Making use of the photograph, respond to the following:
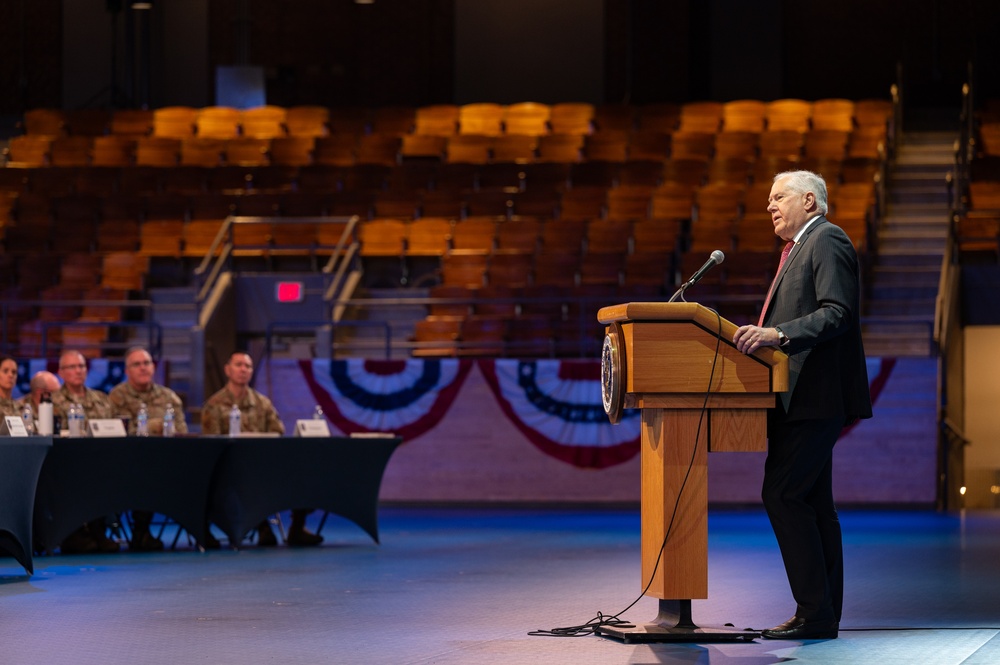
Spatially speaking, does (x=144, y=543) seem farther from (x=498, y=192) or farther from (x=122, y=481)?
Answer: (x=498, y=192)

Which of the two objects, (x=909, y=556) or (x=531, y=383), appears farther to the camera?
(x=531, y=383)

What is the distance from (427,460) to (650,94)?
934 cm

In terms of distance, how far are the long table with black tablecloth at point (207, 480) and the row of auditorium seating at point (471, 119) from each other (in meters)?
10.1

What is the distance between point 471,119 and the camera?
19672 mm

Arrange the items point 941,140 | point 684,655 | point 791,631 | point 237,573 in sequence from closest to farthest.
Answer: point 684,655 → point 791,631 → point 237,573 → point 941,140

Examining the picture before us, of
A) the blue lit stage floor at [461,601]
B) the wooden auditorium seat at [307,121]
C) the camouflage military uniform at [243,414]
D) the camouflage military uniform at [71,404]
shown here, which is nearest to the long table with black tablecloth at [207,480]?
the blue lit stage floor at [461,601]

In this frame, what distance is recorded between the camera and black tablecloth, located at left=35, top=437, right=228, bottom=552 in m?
8.59

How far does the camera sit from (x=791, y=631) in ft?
16.1

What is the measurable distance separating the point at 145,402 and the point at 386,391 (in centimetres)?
403

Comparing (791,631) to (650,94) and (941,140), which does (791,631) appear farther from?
(650,94)

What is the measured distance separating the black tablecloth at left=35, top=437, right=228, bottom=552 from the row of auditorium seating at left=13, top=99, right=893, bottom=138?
419 inches

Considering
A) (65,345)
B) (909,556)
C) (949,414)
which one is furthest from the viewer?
(65,345)

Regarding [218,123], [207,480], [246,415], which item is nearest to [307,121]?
[218,123]

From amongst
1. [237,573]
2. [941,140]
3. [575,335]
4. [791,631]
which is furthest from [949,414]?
[791,631]
